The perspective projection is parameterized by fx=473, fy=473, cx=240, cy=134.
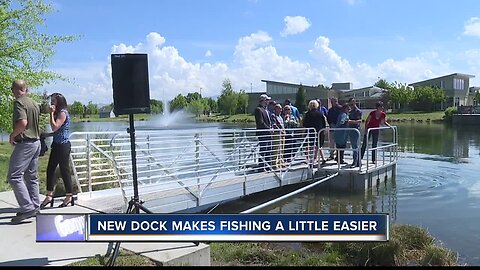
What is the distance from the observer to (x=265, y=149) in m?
10.7

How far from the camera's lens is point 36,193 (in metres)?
5.96

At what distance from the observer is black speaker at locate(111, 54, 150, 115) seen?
17.2 ft

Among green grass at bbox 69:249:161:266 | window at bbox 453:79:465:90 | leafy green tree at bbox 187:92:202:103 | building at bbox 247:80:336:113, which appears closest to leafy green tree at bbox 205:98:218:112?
leafy green tree at bbox 187:92:202:103

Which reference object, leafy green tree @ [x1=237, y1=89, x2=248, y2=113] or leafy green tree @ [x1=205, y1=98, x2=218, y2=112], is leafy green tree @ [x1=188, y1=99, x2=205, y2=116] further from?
leafy green tree @ [x1=237, y1=89, x2=248, y2=113]

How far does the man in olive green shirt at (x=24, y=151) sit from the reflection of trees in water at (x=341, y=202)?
17.3 ft

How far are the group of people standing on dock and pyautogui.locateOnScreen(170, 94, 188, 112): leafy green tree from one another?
10489 centimetres

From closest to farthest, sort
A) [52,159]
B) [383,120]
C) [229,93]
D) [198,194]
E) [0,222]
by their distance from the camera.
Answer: [0,222] < [52,159] < [198,194] < [383,120] < [229,93]

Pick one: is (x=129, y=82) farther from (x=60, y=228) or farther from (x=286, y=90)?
(x=286, y=90)

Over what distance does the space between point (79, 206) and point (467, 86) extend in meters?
87.6

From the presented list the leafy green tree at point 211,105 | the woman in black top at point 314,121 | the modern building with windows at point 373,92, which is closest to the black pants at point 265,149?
the woman in black top at point 314,121

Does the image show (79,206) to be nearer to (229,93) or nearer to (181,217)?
(181,217)

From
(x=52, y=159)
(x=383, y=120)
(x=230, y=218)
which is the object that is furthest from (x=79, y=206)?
(x=383, y=120)

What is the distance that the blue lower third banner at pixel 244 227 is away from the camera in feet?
13.7

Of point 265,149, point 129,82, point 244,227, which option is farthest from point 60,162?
point 265,149
